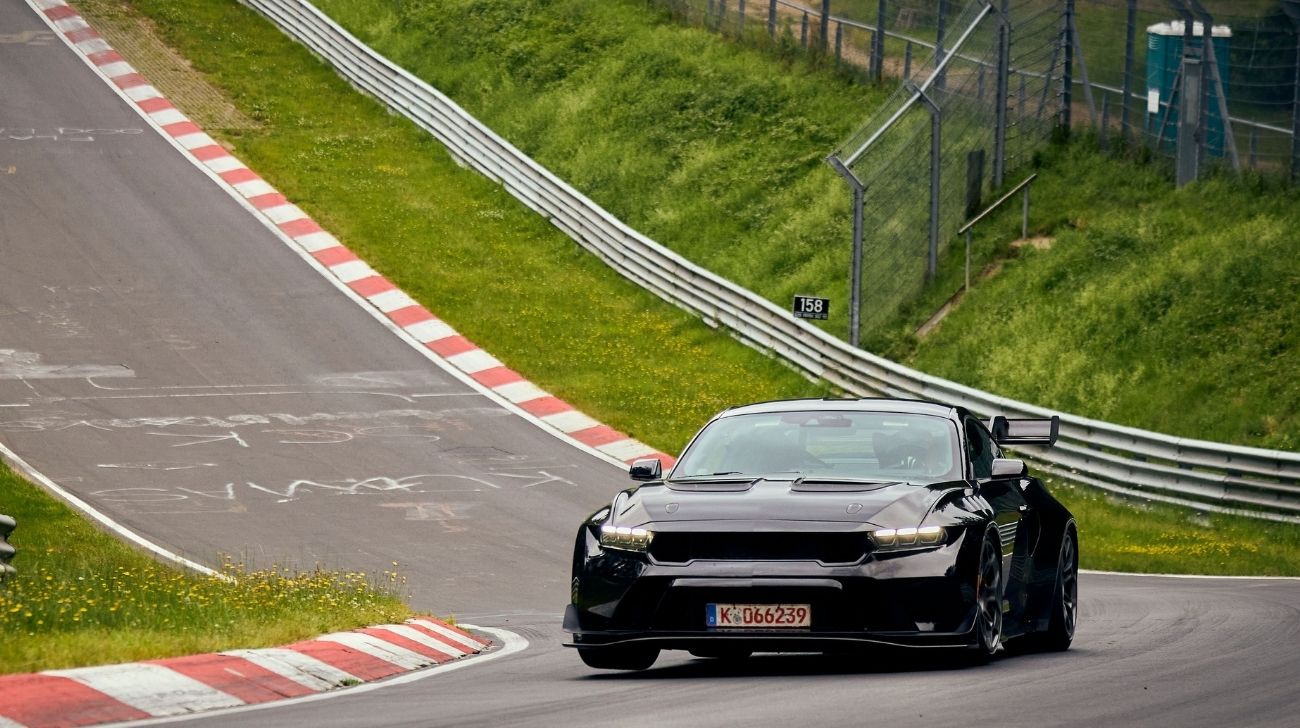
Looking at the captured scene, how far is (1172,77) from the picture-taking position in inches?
1167

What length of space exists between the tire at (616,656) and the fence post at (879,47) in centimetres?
2743

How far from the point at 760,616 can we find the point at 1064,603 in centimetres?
274

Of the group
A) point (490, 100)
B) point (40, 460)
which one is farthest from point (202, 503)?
point (490, 100)

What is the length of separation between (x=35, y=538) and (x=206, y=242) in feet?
49.2

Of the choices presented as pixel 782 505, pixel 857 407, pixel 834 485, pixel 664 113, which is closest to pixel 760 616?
pixel 782 505

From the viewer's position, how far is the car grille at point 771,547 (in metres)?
9.45

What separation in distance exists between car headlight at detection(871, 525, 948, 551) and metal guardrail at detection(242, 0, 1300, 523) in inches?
488

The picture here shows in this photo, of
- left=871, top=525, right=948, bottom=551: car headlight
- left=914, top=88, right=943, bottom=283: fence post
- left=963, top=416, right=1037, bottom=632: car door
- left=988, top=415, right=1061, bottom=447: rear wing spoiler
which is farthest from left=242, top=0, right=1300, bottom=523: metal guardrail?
left=871, top=525, right=948, bottom=551: car headlight

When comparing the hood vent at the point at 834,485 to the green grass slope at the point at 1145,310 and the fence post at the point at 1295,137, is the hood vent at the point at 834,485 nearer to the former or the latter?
the green grass slope at the point at 1145,310

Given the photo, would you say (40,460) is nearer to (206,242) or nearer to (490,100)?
(206,242)

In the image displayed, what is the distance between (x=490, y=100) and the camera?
40250mm

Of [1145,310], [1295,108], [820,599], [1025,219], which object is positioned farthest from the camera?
[1025,219]

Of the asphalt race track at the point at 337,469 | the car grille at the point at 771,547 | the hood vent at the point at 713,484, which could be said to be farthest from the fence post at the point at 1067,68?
the car grille at the point at 771,547

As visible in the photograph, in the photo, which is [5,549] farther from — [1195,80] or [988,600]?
[1195,80]
